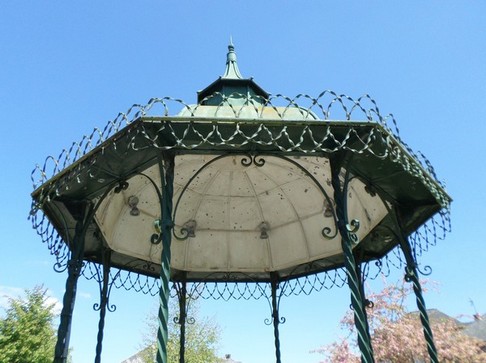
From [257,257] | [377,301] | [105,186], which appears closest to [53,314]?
[377,301]

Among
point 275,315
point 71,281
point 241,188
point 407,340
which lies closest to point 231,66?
point 241,188

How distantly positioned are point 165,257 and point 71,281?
2.33m

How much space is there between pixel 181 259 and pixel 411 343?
1634 cm

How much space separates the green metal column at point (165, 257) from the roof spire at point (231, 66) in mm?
3735

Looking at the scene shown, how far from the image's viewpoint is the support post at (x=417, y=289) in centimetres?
532

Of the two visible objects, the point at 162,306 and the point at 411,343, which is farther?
the point at 411,343

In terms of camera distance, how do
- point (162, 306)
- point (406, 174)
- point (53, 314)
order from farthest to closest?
point (53, 314) → point (406, 174) → point (162, 306)

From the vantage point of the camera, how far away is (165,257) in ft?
14.2

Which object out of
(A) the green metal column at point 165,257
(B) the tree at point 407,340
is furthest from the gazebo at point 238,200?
(B) the tree at point 407,340

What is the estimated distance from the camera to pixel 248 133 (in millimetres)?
4750

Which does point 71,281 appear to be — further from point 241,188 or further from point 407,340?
point 407,340

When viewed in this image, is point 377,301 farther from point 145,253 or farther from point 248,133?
point 248,133

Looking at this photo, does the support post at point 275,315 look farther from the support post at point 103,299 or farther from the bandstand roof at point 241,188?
the support post at point 103,299

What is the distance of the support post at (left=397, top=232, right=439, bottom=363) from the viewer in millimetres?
5324
